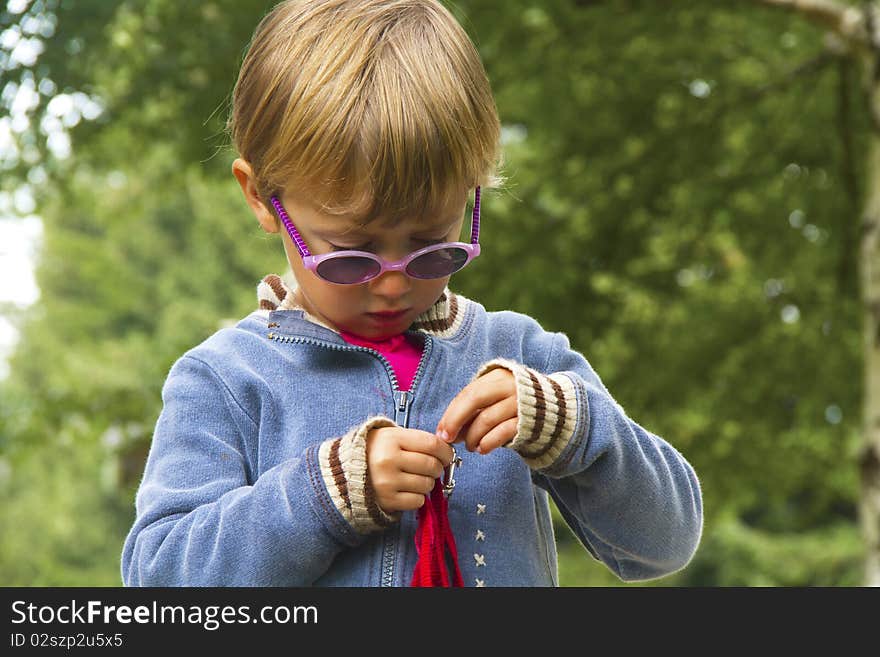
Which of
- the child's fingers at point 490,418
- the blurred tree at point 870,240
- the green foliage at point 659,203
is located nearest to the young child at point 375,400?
the child's fingers at point 490,418

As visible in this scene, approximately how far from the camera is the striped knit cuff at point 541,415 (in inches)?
61.0

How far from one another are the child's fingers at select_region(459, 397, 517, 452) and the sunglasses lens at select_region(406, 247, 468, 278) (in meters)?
0.24

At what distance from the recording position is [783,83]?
629 centimetres

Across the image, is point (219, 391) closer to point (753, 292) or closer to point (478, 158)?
point (478, 158)

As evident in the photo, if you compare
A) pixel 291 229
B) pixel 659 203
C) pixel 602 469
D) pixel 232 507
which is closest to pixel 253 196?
pixel 291 229

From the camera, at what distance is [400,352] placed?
72.4 inches

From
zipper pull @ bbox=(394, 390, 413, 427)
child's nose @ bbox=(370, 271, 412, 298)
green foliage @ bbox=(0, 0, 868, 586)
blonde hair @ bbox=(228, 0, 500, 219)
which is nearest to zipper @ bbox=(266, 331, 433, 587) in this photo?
zipper pull @ bbox=(394, 390, 413, 427)

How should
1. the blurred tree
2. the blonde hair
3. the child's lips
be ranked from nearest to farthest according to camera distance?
the blonde hair < the child's lips < the blurred tree

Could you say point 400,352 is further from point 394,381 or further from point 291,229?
point 291,229

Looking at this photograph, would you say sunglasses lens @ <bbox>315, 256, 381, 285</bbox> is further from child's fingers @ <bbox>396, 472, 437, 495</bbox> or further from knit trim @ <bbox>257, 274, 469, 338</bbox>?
child's fingers @ <bbox>396, 472, 437, 495</bbox>

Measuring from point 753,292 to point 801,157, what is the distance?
78 cm

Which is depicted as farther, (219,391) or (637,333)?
(637,333)

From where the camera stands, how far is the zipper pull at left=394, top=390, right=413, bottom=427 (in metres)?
1.73
